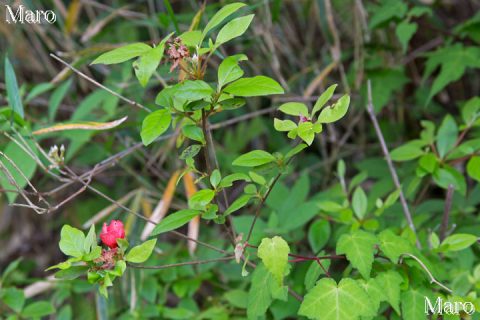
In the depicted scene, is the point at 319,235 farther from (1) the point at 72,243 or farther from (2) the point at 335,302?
(1) the point at 72,243

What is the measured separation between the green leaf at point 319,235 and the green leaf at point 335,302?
0.35 meters

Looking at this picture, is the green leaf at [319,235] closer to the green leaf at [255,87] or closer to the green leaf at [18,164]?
the green leaf at [255,87]

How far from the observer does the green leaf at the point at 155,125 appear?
2.82 ft

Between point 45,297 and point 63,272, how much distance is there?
1199 mm

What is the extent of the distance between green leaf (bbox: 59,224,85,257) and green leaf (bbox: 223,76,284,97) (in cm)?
34

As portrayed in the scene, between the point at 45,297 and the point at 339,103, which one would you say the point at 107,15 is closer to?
the point at 45,297

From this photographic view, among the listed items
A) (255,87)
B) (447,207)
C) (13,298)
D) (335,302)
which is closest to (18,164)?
(13,298)

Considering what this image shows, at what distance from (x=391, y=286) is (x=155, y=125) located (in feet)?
1.55

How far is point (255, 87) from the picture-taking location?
851mm

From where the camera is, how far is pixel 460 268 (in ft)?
3.83

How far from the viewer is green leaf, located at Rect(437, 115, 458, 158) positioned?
1.29m

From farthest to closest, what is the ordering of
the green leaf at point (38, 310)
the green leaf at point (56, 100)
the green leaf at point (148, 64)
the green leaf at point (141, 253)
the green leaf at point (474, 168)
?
1. the green leaf at point (56, 100)
2. the green leaf at point (38, 310)
3. the green leaf at point (474, 168)
4. the green leaf at point (141, 253)
5. the green leaf at point (148, 64)

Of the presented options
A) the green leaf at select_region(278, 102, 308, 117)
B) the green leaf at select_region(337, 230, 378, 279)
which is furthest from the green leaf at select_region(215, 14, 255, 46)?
the green leaf at select_region(337, 230, 378, 279)

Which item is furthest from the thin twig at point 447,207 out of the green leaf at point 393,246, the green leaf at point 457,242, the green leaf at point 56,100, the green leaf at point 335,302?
the green leaf at point 56,100
